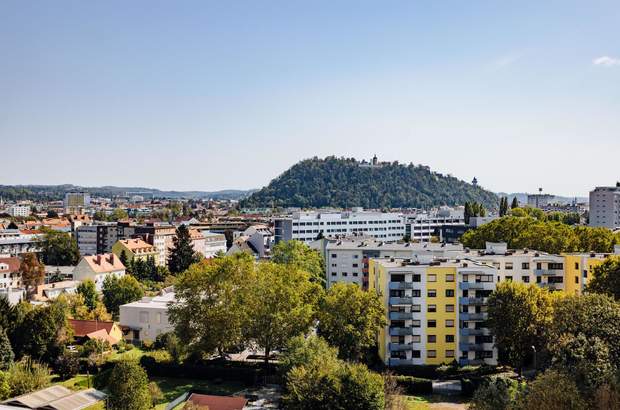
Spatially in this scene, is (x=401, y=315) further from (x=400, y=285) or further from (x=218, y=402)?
(x=218, y=402)

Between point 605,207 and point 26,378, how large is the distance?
14990 cm

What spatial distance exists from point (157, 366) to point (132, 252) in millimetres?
56726

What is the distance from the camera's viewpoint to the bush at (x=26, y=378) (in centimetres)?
3847

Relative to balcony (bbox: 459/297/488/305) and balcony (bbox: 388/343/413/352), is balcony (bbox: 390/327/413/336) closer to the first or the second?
balcony (bbox: 388/343/413/352)

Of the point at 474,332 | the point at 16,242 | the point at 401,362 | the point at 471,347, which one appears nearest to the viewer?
the point at 471,347

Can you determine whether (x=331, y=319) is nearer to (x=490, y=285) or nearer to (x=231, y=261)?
(x=231, y=261)

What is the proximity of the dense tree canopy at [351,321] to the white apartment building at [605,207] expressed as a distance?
127 metres

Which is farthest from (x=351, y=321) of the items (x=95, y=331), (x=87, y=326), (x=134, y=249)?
(x=134, y=249)

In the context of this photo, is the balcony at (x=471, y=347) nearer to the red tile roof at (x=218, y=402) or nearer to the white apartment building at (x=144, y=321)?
the red tile roof at (x=218, y=402)

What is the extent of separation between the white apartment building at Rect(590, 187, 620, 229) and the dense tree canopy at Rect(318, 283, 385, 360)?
12734cm

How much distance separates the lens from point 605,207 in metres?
156

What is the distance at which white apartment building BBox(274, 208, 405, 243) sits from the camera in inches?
4975

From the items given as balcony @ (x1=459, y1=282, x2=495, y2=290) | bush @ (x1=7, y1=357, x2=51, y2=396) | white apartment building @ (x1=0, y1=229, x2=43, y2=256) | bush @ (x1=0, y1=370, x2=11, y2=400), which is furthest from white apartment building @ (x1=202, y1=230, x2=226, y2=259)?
bush @ (x1=0, y1=370, x2=11, y2=400)

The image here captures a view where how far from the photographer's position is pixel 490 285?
47156 mm
